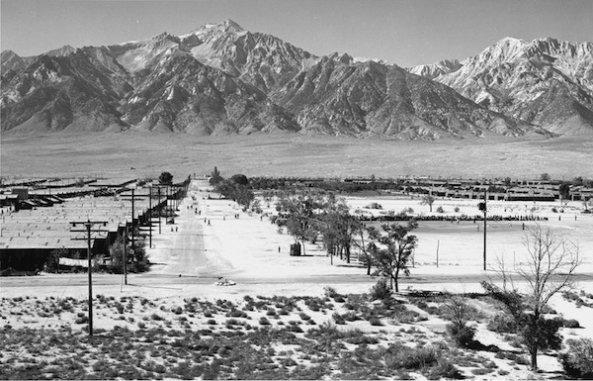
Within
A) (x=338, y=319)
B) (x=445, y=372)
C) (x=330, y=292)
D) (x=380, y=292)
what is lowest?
(x=445, y=372)

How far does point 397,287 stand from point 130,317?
56.8 ft

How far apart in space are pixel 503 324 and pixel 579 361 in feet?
13.8

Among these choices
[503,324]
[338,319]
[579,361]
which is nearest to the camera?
[579,361]

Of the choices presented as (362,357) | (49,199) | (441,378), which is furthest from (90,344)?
(49,199)

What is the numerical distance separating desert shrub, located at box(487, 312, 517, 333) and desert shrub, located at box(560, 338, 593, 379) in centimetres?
236

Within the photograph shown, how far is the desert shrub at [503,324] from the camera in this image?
30031 millimetres

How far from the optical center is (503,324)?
3161 centimetres

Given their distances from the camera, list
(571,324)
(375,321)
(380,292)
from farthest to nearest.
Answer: (380,292) → (375,321) → (571,324)

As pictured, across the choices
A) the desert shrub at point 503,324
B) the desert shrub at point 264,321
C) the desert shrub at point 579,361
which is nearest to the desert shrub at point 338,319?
the desert shrub at point 264,321

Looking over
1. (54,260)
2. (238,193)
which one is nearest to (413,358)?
(54,260)

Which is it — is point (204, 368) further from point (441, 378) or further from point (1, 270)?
point (1, 270)

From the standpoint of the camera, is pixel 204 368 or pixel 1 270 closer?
pixel 204 368

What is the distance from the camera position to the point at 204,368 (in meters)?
27.2

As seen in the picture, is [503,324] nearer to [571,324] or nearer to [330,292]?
[571,324]
